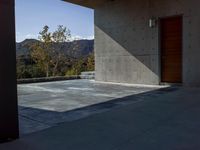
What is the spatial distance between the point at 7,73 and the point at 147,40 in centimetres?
683

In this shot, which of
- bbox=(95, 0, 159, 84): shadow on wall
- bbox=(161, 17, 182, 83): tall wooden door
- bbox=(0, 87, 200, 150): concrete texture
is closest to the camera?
bbox=(0, 87, 200, 150): concrete texture

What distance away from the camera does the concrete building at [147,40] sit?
809cm

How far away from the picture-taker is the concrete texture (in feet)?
9.57

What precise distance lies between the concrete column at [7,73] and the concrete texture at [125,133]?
0.21 meters

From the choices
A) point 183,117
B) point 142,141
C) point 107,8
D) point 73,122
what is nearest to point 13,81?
point 73,122

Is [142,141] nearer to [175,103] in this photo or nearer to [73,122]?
[73,122]

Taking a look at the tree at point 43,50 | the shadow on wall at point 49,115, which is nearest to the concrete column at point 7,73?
the shadow on wall at point 49,115

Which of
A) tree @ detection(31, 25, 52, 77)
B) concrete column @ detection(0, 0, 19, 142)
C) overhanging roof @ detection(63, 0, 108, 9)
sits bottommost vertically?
concrete column @ detection(0, 0, 19, 142)

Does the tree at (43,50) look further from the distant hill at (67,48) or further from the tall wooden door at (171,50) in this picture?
the tall wooden door at (171,50)

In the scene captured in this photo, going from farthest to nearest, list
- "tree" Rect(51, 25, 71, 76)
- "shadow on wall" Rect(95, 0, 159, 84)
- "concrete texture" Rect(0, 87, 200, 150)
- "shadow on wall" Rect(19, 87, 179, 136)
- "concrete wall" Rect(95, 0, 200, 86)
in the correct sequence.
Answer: "tree" Rect(51, 25, 71, 76), "shadow on wall" Rect(95, 0, 159, 84), "concrete wall" Rect(95, 0, 200, 86), "shadow on wall" Rect(19, 87, 179, 136), "concrete texture" Rect(0, 87, 200, 150)

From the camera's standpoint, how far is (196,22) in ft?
25.9

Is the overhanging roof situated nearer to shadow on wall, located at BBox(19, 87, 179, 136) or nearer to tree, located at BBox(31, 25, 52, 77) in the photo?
shadow on wall, located at BBox(19, 87, 179, 136)

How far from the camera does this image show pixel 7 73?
121 inches

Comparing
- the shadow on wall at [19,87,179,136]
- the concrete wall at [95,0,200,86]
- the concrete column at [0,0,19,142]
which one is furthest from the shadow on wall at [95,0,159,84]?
the concrete column at [0,0,19,142]
